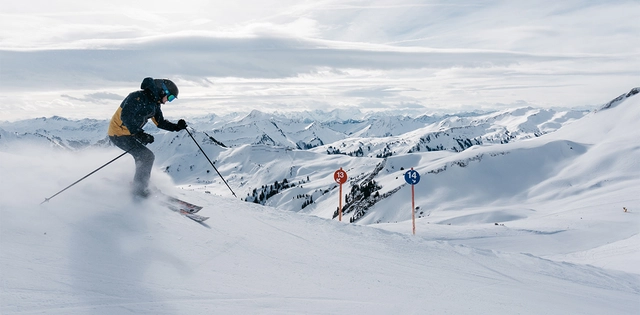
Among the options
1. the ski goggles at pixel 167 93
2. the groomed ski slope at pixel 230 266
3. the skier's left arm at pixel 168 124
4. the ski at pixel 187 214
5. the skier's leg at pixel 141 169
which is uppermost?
the ski goggles at pixel 167 93

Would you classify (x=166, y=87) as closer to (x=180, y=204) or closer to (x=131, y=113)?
(x=131, y=113)

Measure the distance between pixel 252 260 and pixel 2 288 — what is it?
3928 millimetres

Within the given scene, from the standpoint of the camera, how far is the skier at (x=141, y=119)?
9000mm

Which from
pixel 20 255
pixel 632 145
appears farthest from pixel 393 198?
pixel 20 255

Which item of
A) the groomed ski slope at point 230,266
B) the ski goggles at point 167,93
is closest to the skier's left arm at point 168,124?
the ski goggles at point 167,93

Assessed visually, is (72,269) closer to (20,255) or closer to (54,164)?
(20,255)

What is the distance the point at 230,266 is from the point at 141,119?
4.42m

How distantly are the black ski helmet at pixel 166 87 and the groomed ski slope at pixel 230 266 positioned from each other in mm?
2676

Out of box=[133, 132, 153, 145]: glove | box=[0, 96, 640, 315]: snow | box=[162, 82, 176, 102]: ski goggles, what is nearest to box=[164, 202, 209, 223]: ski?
box=[0, 96, 640, 315]: snow

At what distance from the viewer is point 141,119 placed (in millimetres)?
9156

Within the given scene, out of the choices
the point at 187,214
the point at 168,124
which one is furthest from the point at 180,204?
the point at 168,124

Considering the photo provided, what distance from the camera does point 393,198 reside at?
105 metres

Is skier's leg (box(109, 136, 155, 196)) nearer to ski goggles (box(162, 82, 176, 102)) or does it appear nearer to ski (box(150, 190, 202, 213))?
ski (box(150, 190, 202, 213))

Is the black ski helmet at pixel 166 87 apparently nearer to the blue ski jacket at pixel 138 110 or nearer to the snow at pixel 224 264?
the blue ski jacket at pixel 138 110
